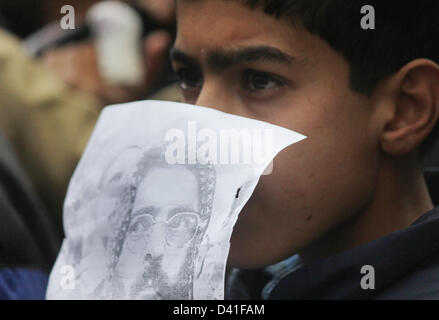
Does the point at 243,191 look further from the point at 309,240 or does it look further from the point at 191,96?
the point at 191,96

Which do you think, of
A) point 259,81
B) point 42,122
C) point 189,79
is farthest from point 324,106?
point 42,122

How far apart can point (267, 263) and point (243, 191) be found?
0.76 ft

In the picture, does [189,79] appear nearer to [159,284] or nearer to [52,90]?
[159,284]

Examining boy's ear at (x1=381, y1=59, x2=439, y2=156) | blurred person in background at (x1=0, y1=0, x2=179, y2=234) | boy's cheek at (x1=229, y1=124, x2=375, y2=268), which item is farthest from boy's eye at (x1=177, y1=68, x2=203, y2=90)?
blurred person in background at (x1=0, y1=0, x2=179, y2=234)

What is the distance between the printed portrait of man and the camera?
109 cm

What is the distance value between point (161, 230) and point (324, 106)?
37 centimetres

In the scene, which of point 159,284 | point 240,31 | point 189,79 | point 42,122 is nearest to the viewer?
point 159,284

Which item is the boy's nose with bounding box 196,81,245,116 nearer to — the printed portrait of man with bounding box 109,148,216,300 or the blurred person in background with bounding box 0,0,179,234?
the printed portrait of man with bounding box 109,148,216,300

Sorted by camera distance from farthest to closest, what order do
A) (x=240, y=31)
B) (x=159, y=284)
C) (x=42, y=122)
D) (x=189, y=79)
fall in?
(x=42, y=122), (x=189, y=79), (x=240, y=31), (x=159, y=284)

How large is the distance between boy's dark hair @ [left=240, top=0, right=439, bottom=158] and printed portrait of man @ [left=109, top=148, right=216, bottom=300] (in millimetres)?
318

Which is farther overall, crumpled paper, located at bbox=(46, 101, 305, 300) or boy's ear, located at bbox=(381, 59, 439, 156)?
boy's ear, located at bbox=(381, 59, 439, 156)

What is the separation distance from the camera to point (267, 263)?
4.15ft

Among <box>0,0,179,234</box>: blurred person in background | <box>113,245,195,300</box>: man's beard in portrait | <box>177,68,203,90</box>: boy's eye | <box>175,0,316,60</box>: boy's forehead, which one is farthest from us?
<box>0,0,179,234</box>: blurred person in background

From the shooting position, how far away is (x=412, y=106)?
1267mm
